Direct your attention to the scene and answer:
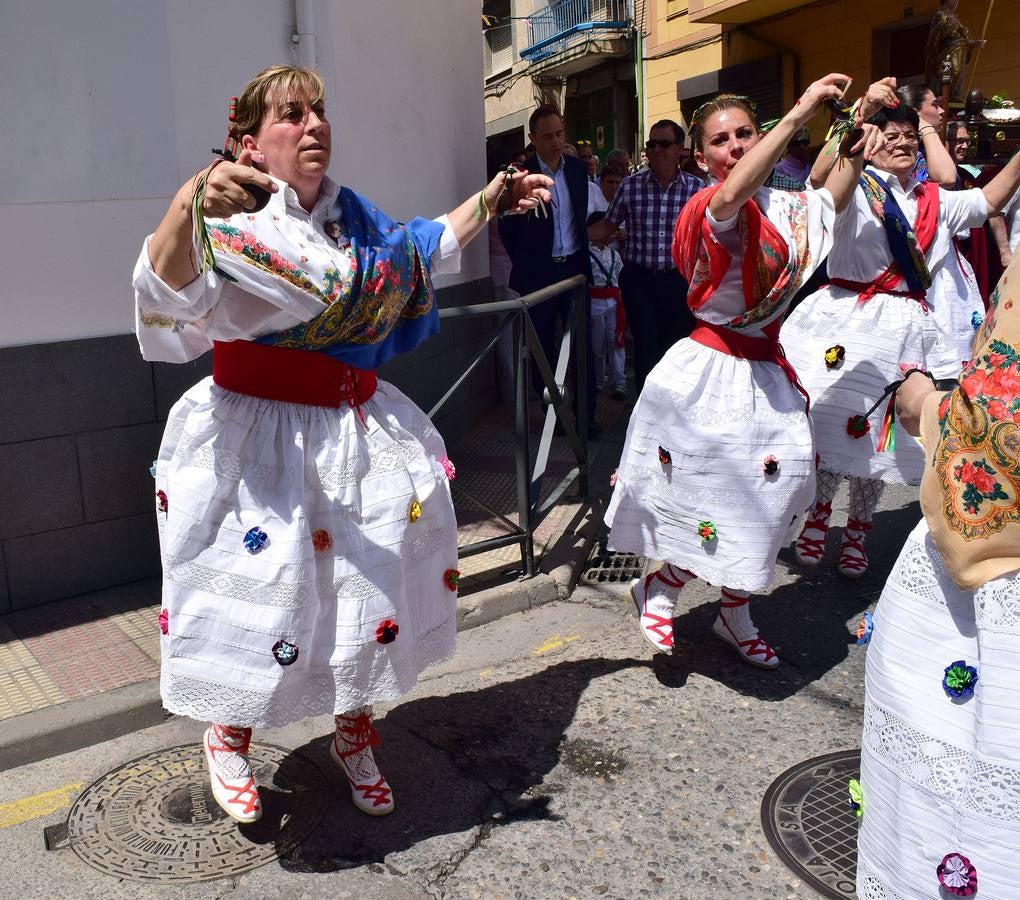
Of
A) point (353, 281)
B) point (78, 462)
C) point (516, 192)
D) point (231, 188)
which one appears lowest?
point (78, 462)

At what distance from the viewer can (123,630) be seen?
413 cm

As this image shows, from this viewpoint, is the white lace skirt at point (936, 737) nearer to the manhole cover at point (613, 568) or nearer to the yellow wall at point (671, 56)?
the manhole cover at point (613, 568)

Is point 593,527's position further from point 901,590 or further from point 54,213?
point 901,590

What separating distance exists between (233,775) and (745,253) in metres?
2.20

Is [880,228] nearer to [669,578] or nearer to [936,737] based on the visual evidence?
[669,578]

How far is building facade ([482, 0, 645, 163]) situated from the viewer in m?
22.9

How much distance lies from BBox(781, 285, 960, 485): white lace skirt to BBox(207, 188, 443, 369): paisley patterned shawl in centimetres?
217

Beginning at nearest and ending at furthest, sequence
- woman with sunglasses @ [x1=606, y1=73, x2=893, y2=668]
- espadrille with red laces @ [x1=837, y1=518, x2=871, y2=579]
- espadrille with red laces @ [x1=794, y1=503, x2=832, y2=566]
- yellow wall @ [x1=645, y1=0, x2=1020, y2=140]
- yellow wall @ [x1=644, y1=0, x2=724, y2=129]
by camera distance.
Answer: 1. woman with sunglasses @ [x1=606, y1=73, x2=893, y2=668]
2. espadrille with red laces @ [x1=837, y1=518, x2=871, y2=579]
3. espadrille with red laces @ [x1=794, y1=503, x2=832, y2=566]
4. yellow wall @ [x1=645, y1=0, x2=1020, y2=140]
5. yellow wall @ [x1=644, y1=0, x2=724, y2=129]

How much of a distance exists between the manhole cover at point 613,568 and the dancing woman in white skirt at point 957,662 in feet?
9.50

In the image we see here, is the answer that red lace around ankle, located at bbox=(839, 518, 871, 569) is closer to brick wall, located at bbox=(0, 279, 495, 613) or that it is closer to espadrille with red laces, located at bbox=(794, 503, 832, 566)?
espadrille with red laces, located at bbox=(794, 503, 832, 566)

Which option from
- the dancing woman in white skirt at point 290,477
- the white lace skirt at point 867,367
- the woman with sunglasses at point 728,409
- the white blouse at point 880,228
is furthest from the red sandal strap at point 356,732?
the white blouse at point 880,228

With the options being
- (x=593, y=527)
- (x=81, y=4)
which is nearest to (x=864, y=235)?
(x=593, y=527)

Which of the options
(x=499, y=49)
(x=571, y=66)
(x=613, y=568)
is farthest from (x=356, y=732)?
(x=499, y=49)

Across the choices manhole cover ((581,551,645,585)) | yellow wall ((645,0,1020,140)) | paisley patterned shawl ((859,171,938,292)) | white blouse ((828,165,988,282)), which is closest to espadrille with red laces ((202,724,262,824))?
manhole cover ((581,551,645,585))
